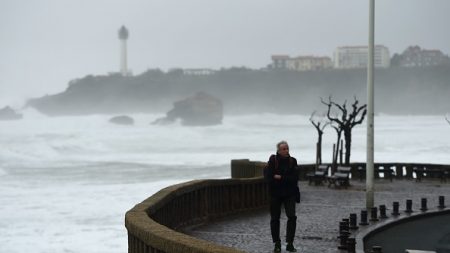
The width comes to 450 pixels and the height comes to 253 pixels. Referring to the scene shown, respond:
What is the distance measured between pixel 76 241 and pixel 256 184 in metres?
12.5

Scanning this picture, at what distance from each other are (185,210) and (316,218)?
350cm

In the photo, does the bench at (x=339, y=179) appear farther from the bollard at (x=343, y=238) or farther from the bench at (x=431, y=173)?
the bollard at (x=343, y=238)

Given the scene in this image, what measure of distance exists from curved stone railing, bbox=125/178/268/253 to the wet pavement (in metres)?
0.31

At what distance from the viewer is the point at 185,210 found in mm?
15359

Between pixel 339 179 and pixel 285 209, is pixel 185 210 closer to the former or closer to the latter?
pixel 285 209

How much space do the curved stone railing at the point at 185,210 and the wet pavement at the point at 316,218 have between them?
0.31 metres

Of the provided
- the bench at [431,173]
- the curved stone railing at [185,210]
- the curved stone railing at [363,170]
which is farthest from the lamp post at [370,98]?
the bench at [431,173]

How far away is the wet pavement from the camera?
46.4 ft

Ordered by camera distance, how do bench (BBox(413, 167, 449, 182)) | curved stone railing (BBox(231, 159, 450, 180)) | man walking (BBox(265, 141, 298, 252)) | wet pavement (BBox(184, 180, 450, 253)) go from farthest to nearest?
bench (BBox(413, 167, 449, 182)) < curved stone railing (BBox(231, 159, 450, 180)) < wet pavement (BBox(184, 180, 450, 253)) < man walking (BBox(265, 141, 298, 252))

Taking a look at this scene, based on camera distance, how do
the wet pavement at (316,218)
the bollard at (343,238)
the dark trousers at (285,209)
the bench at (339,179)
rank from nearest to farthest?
the dark trousers at (285,209) < the bollard at (343,238) < the wet pavement at (316,218) < the bench at (339,179)

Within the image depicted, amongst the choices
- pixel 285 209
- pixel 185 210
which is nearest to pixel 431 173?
pixel 185 210

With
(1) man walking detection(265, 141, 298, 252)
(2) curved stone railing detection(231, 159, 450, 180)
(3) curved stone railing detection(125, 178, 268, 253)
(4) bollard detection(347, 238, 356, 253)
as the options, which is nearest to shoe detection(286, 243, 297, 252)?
(1) man walking detection(265, 141, 298, 252)

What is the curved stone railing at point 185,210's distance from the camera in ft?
28.2

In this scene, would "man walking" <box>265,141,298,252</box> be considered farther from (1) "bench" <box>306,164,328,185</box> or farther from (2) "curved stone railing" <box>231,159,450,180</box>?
(1) "bench" <box>306,164,328,185</box>
